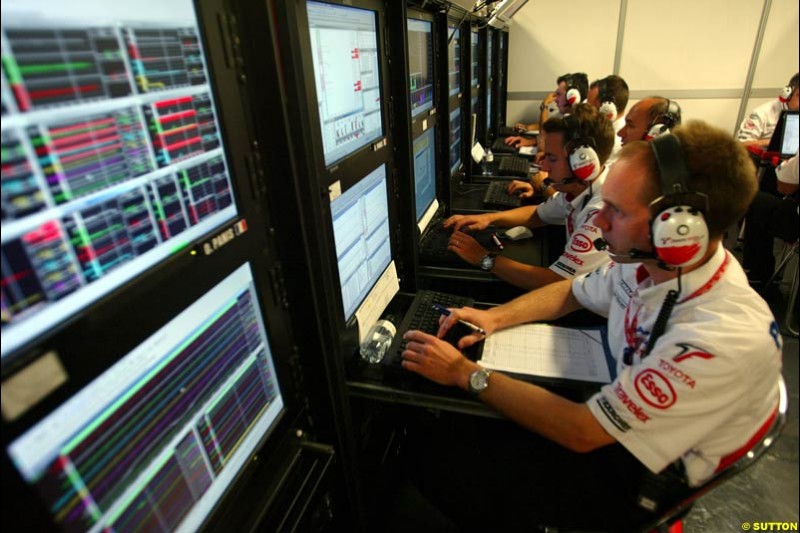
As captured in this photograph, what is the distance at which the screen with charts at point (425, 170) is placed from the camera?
1759 millimetres

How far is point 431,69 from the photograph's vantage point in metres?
1.87

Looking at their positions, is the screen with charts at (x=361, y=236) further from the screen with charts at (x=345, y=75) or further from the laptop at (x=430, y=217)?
the laptop at (x=430, y=217)

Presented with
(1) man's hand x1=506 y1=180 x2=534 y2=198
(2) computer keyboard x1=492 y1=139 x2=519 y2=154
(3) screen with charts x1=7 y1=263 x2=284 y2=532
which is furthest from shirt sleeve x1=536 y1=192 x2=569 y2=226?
(2) computer keyboard x1=492 y1=139 x2=519 y2=154

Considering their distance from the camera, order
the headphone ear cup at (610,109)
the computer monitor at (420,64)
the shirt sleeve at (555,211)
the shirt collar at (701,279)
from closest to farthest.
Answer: the shirt collar at (701,279)
the computer monitor at (420,64)
the shirt sleeve at (555,211)
the headphone ear cup at (610,109)

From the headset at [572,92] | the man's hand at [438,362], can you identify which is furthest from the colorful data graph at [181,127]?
the headset at [572,92]

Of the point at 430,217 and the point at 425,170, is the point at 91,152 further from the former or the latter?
the point at 430,217

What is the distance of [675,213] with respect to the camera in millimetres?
871

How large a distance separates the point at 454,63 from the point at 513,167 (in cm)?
119

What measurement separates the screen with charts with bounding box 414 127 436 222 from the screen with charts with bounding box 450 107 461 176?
32cm

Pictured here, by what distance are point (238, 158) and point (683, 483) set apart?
1.11 metres

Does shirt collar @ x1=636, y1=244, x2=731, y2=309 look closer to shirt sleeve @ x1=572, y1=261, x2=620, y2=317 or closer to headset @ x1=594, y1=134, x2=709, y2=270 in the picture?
headset @ x1=594, y1=134, x2=709, y2=270

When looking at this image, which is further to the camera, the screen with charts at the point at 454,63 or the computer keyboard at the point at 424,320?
the screen with charts at the point at 454,63

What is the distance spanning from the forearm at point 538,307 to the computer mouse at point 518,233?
562mm

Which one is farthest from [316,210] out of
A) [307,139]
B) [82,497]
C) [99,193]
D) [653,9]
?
[653,9]
